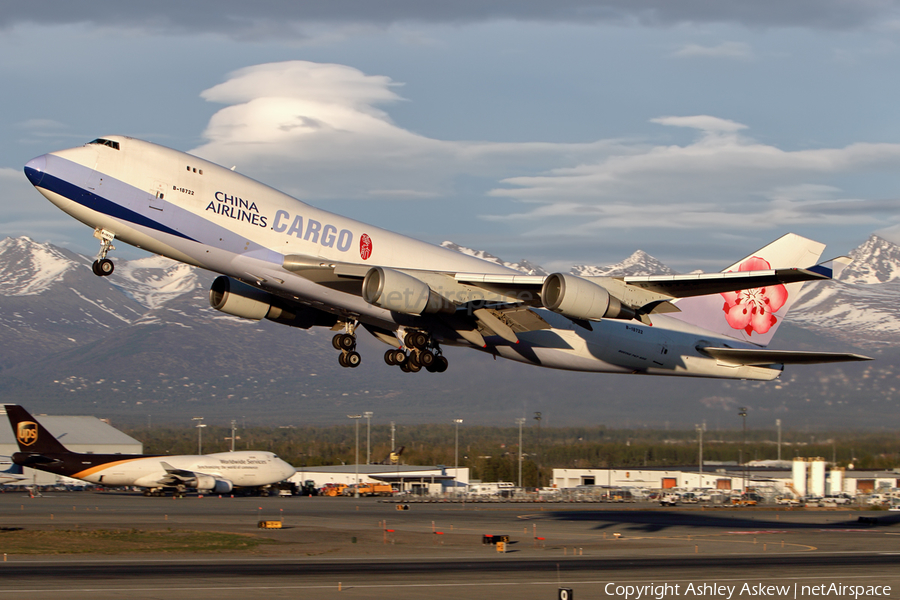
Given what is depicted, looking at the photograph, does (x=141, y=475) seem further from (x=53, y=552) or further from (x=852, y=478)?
(x=852, y=478)

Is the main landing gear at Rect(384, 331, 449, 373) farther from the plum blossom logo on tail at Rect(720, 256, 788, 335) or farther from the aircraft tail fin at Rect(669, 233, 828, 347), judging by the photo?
the plum blossom logo on tail at Rect(720, 256, 788, 335)

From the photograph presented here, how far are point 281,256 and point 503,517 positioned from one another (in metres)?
38.8

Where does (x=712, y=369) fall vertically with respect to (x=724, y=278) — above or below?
below

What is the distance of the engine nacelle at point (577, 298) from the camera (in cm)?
3144

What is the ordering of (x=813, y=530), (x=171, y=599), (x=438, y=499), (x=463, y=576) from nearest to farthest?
(x=171, y=599) < (x=463, y=576) < (x=813, y=530) < (x=438, y=499)

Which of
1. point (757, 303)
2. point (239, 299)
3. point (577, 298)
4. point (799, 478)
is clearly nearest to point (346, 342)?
point (239, 299)

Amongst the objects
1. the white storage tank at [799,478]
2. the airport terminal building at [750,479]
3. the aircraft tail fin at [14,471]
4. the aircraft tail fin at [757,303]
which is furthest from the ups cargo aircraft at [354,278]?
the aircraft tail fin at [14,471]

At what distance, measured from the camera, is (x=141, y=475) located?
8081 centimetres

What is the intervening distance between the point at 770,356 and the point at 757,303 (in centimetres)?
450

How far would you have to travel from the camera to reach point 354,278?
3272 centimetres

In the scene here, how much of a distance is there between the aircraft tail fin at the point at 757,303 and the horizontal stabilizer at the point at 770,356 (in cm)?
193

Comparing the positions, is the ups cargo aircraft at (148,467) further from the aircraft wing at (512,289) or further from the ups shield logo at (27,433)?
the aircraft wing at (512,289)

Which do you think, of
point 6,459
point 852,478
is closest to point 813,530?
point 852,478

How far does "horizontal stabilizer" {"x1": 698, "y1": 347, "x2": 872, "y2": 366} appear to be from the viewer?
35.6 metres
